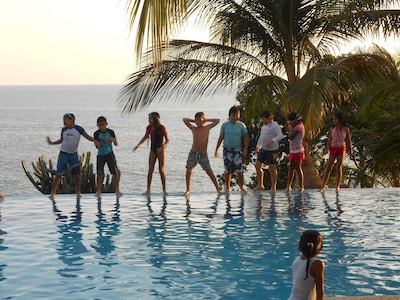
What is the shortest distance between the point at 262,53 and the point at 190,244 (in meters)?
9.46

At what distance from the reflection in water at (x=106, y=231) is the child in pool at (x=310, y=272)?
158 inches

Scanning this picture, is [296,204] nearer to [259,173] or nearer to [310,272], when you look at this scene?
[259,173]

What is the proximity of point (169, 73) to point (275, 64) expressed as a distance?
276cm

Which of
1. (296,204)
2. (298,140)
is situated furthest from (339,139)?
(296,204)

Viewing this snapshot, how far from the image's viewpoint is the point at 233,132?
48.2 ft

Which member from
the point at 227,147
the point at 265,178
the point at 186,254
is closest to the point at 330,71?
the point at 227,147

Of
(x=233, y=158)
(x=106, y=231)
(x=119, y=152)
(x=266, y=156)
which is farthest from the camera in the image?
(x=119, y=152)

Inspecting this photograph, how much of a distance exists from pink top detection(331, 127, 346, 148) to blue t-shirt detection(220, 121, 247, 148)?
5.64ft

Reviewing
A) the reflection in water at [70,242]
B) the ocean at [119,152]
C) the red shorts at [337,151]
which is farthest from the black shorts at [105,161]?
the ocean at [119,152]

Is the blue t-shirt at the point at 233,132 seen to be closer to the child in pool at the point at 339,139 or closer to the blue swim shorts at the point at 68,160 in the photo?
the child in pool at the point at 339,139

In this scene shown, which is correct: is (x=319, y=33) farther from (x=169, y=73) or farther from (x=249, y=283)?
(x=249, y=283)

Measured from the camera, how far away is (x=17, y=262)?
951 cm

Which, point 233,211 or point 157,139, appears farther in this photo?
point 157,139

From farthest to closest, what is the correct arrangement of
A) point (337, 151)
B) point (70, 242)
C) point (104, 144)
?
point (337, 151)
point (104, 144)
point (70, 242)
